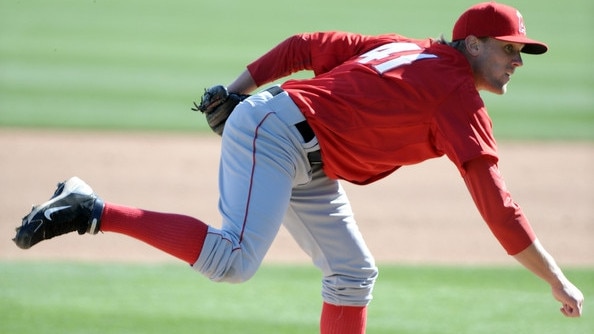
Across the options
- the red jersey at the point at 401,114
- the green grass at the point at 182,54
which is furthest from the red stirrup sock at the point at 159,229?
the green grass at the point at 182,54

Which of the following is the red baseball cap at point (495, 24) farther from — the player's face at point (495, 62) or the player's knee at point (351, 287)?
the player's knee at point (351, 287)

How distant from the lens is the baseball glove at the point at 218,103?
416 cm

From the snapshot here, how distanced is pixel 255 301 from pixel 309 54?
2.06m

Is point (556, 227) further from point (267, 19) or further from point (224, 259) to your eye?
point (267, 19)

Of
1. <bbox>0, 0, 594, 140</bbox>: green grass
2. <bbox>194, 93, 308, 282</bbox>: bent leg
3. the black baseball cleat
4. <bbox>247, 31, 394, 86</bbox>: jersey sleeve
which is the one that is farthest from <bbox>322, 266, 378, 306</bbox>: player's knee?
<bbox>0, 0, 594, 140</bbox>: green grass

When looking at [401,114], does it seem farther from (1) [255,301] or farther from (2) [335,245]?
(1) [255,301]

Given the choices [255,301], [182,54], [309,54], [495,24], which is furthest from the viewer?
[182,54]

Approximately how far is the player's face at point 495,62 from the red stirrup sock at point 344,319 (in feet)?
3.80

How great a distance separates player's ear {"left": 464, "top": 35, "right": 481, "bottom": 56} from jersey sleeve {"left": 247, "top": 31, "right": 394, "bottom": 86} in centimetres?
43

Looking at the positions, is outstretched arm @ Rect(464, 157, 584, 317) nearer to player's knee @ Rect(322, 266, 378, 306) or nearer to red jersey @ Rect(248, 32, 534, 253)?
red jersey @ Rect(248, 32, 534, 253)

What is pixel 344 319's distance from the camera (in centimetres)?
425

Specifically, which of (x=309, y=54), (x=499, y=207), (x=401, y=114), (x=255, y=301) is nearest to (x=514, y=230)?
(x=499, y=207)

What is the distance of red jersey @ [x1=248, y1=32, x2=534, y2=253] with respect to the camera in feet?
11.8

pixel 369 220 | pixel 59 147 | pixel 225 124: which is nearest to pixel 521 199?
pixel 369 220
